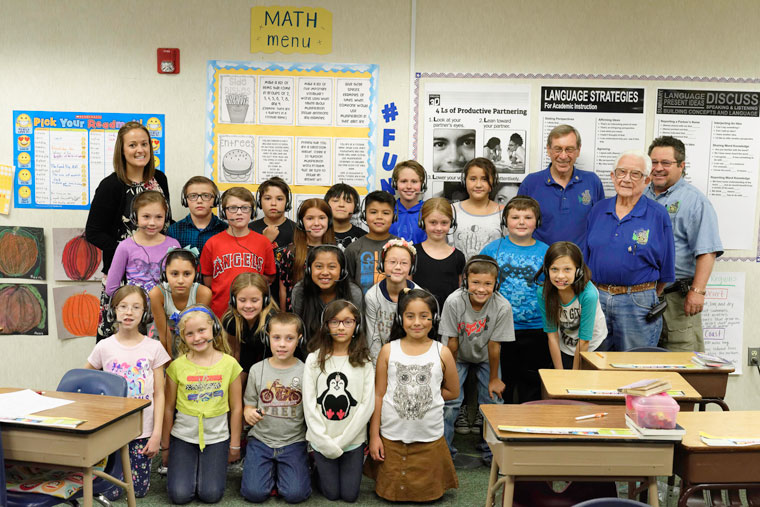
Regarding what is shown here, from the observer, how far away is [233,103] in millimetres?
4309

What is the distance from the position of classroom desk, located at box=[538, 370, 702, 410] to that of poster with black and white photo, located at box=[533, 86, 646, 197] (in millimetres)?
1754

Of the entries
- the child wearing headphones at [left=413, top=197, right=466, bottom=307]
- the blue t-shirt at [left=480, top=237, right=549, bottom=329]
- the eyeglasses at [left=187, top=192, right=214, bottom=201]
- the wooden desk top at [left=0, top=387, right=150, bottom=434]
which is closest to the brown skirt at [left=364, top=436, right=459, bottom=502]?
the child wearing headphones at [left=413, top=197, right=466, bottom=307]

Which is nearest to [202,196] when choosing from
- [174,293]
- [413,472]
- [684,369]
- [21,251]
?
[174,293]

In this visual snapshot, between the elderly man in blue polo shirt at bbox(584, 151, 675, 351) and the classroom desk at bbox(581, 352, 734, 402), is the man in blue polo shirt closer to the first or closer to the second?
the elderly man in blue polo shirt at bbox(584, 151, 675, 351)

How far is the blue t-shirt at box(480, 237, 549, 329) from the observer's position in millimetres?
3678

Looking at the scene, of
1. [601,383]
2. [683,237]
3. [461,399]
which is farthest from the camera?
[683,237]

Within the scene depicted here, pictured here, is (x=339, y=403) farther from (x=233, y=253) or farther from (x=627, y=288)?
(x=627, y=288)

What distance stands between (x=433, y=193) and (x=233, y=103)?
1436mm

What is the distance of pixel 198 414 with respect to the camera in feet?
10.2

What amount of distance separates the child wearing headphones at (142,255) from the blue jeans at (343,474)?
131 cm

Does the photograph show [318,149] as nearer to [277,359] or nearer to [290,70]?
[290,70]

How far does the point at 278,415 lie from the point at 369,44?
2.45m

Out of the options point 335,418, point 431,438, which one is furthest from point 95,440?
point 431,438

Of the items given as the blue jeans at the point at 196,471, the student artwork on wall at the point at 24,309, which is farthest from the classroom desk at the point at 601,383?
the student artwork on wall at the point at 24,309
